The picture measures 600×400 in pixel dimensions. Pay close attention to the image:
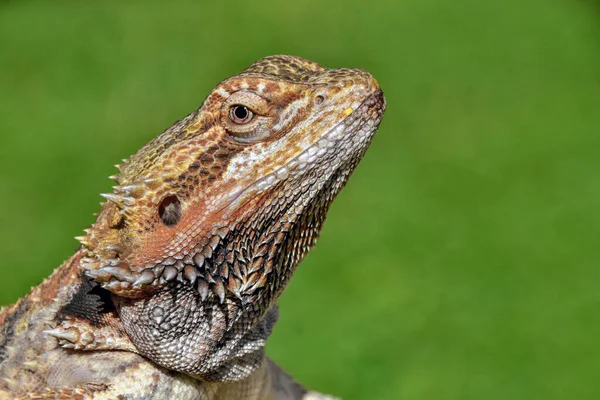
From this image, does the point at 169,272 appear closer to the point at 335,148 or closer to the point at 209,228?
the point at 209,228

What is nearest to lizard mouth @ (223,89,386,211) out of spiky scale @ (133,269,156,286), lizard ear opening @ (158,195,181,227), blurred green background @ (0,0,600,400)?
lizard ear opening @ (158,195,181,227)

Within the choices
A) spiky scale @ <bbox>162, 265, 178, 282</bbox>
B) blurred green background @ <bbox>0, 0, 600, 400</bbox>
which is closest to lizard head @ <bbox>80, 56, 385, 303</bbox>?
spiky scale @ <bbox>162, 265, 178, 282</bbox>

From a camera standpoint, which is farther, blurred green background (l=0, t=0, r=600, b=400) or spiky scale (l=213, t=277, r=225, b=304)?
blurred green background (l=0, t=0, r=600, b=400)

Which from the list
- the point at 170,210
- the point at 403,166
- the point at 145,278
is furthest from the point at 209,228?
the point at 403,166

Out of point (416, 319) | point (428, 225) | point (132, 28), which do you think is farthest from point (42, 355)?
point (132, 28)

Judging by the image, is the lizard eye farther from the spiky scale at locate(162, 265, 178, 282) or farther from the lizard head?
the spiky scale at locate(162, 265, 178, 282)

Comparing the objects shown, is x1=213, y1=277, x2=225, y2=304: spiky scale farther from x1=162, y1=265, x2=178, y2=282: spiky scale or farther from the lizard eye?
the lizard eye

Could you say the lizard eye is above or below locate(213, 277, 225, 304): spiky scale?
above

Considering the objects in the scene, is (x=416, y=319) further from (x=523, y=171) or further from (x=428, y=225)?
(x=523, y=171)
